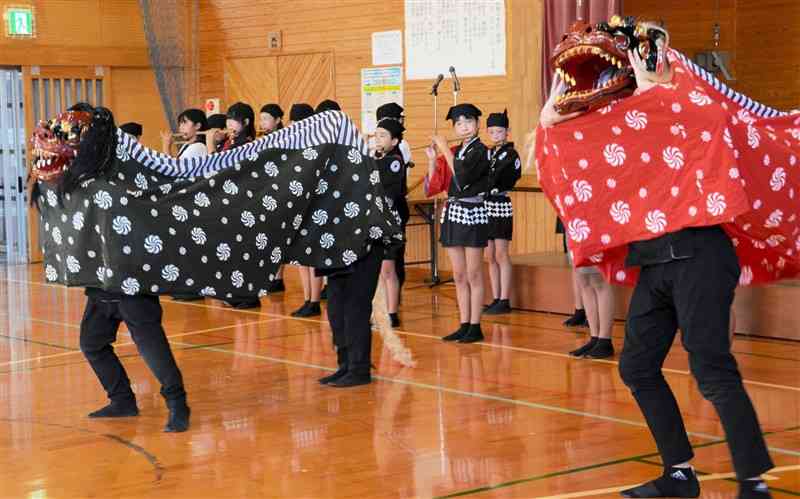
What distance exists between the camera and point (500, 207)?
9.45m

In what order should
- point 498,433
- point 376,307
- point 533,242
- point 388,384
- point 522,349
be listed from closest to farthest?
point 498,433 → point 388,384 → point 376,307 → point 522,349 → point 533,242

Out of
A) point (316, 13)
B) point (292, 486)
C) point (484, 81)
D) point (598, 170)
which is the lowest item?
point (292, 486)

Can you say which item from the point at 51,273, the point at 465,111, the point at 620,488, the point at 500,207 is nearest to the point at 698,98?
the point at 620,488

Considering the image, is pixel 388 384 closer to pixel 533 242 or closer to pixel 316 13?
pixel 533 242

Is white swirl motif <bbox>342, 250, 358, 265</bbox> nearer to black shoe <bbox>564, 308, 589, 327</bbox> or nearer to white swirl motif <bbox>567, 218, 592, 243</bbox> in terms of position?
white swirl motif <bbox>567, 218, 592, 243</bbox>

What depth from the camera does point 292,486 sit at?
15.3ft

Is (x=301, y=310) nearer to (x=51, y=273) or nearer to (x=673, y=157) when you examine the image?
(x=51, y=273)

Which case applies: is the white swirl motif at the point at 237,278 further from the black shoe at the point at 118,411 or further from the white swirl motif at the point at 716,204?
the white swirl motif at the point at 716,204

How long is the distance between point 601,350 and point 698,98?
3.58 meters

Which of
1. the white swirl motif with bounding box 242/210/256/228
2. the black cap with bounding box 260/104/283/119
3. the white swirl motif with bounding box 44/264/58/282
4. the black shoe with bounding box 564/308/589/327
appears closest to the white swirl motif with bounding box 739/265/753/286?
the white swirl motif with bounding box 242/210/256/228

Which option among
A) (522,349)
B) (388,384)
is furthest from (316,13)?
A: (388,384)

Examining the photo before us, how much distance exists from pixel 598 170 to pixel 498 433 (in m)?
1.72

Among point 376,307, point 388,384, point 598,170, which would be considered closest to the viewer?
point 598,170

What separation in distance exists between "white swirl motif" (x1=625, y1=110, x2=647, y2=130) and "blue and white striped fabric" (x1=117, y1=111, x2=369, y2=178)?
7.91 feet
